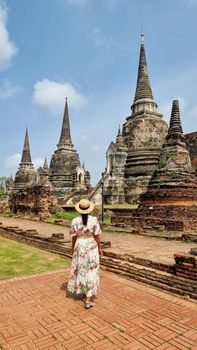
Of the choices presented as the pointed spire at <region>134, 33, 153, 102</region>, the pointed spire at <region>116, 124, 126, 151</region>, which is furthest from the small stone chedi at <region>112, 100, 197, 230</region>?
the pointed spire at <region>134, 33, 153, 102</region>

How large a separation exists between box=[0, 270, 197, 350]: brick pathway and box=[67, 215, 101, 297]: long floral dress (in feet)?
0.76

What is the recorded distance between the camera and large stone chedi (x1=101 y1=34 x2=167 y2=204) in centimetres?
2784

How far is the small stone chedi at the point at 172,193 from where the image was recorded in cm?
1373

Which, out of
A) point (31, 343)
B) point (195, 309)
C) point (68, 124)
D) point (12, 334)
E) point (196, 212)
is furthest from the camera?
point (68, 124)

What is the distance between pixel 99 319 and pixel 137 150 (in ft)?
87.6

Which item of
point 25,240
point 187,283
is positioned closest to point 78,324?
point 187,283

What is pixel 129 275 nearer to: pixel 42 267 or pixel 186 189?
pixel 42 267

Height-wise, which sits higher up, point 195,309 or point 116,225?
point 116,225

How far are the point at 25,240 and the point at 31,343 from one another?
24.0 feet

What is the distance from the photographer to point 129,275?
5.55 m

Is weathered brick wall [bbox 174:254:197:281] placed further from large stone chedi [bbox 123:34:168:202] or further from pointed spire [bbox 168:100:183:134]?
large stone chedi [bbox 123:34:168:202]

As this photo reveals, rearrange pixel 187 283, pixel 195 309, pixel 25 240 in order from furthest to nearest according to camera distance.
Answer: pixel 25 240, pixel 187 283, pixel 195 309

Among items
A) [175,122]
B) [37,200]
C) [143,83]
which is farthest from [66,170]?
[175,122]

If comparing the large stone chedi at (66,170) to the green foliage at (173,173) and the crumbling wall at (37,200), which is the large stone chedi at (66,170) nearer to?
the crumbling wall at (37,200)
